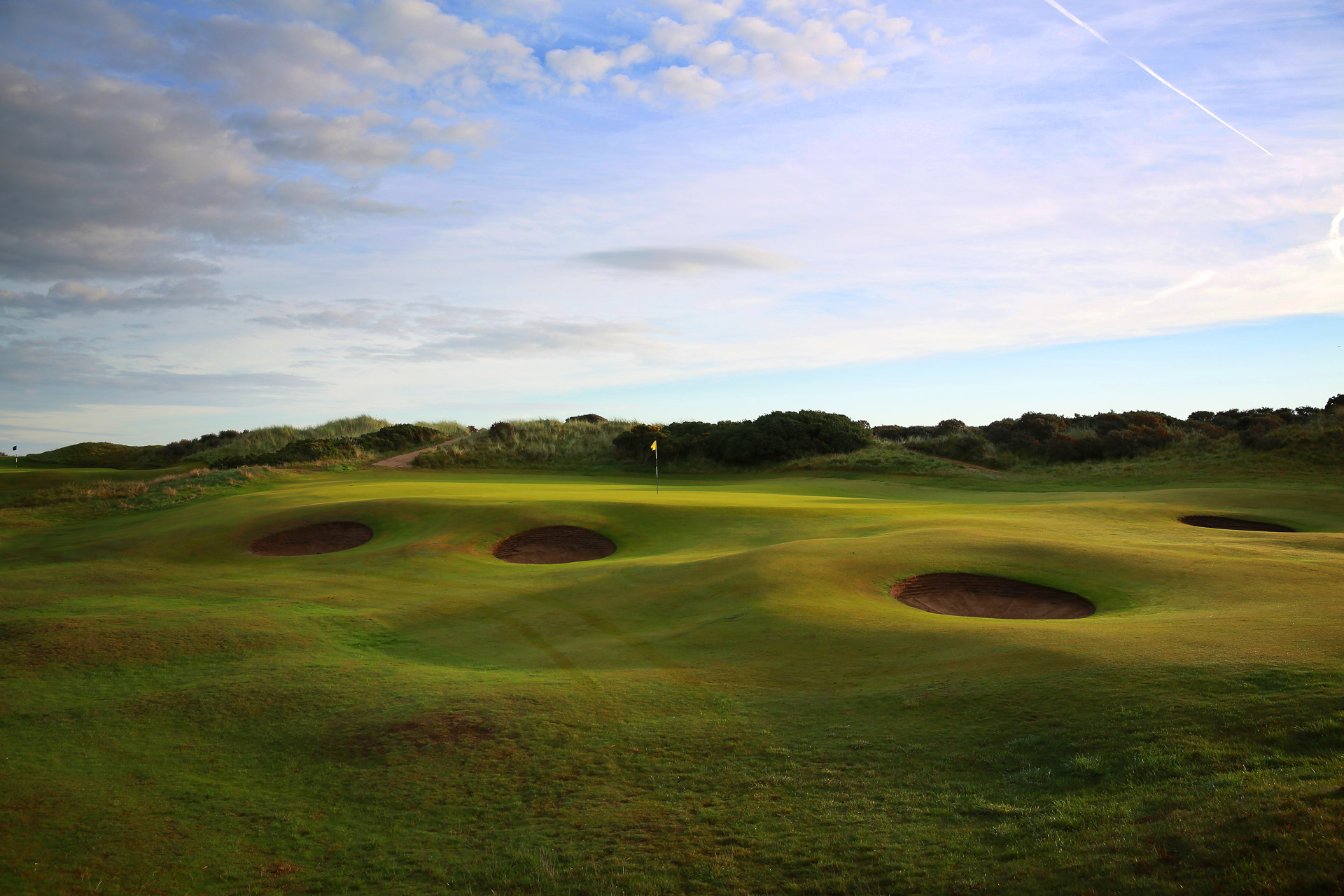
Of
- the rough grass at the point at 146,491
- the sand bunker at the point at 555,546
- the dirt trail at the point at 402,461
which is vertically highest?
the dirt trail at the point at 402,461

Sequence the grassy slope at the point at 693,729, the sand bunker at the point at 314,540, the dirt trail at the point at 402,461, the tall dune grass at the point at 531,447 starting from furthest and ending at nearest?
the tall dune grass at the point at 531,447 < the dirt trail at the point at 402,461 < the sand bunker at the point at 314,540 < the grassy slope at the point at 693,729

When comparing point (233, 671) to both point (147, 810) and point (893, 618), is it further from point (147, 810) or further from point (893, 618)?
point (893, 618)

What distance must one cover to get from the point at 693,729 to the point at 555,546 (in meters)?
14.2

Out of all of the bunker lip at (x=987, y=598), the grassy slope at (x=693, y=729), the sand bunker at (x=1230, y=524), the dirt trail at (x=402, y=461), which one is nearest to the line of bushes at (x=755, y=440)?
the dirt trail at (x=402, y=461)

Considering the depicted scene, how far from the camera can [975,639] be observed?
1150 cm

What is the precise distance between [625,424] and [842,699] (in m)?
50.7

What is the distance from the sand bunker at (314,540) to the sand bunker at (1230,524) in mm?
24865

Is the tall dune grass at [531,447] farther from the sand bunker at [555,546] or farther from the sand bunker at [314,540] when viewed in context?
the sand bunker at [555,546]

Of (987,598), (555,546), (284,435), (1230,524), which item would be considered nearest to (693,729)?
→ (987,598)

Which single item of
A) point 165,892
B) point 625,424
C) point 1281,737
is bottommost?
point 165,892

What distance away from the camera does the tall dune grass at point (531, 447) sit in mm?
50312

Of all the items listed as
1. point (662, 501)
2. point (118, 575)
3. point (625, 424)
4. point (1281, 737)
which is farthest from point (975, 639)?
point (625, 424)

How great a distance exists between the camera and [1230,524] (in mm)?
25156

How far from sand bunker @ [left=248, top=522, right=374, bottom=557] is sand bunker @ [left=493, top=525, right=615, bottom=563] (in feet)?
16.1
